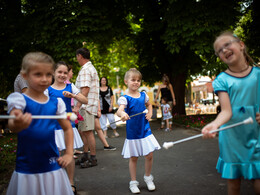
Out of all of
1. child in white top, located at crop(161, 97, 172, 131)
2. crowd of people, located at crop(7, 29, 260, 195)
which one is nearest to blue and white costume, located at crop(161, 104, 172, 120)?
child in white top, located at crop(161, 97, 172, 131)

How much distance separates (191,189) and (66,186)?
7.57 ft

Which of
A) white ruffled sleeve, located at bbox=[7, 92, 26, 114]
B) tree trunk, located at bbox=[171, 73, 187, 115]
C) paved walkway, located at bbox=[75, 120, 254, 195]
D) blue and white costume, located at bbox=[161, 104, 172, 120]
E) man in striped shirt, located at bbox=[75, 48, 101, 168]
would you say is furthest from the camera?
tree trunk, located at bbox=[171, 73, 187, 115]

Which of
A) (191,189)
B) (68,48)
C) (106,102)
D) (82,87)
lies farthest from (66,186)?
(68,48)

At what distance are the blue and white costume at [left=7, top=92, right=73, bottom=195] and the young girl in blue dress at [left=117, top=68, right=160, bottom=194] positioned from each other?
171 centimetres

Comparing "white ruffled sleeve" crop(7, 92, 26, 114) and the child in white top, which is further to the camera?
the child in white top

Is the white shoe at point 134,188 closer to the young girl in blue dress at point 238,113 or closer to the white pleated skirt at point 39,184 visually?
the young girl in blue dress at point 238,113

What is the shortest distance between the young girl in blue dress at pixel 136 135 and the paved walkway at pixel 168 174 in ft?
0.92

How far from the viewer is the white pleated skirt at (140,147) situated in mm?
4033

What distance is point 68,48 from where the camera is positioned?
11695 mm

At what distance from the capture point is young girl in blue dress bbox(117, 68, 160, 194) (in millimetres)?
4059

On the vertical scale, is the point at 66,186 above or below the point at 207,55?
below

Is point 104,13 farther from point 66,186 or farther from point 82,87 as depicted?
point 66,186

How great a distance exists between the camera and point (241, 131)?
259 centimetres

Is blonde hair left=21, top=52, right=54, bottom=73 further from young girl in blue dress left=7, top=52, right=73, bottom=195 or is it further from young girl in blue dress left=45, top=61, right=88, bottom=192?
young girl in blue dress left=45, top=61, right=88, bottom=192
